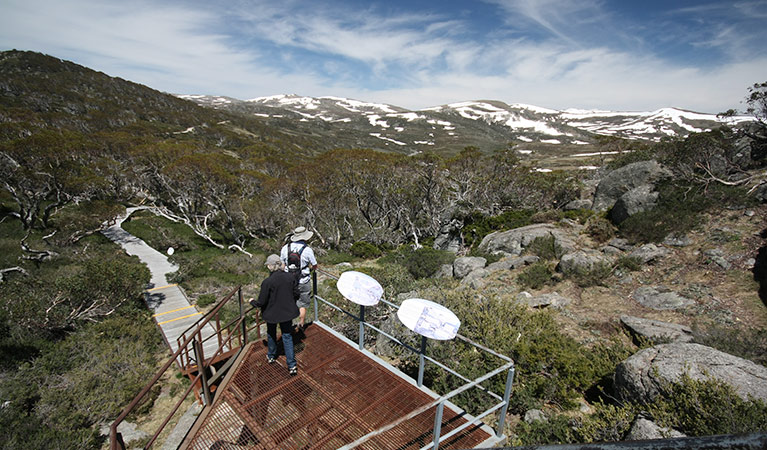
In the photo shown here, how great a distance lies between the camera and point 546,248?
14945 mm

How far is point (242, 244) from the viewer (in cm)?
2530

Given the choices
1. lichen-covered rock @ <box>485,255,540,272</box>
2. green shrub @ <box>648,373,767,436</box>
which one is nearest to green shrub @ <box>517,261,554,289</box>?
lichen-covered rock @ <box>485,255,540,272</box>

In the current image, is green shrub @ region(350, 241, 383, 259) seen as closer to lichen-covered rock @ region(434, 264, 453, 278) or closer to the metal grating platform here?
lichen-covered rock @ region(434, 264, 453, 278)

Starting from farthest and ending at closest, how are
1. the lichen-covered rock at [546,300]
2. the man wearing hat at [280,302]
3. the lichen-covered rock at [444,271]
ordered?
the lichen-covered rock at [444,271]
the lichen-covered rock at [546,300]
the man wearing hat at [280,302]

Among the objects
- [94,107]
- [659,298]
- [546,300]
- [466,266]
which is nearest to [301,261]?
[546,300]

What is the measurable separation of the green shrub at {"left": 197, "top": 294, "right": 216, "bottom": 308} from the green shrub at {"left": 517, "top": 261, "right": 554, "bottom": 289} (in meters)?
13.6

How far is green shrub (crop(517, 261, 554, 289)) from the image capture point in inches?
483

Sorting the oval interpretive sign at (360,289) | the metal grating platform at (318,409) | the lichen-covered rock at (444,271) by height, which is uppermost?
the oval interpretive sign at (360,289)

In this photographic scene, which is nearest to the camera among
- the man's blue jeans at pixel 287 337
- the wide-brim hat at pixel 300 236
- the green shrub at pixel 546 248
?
the man's blue jeans at pixel 287 337

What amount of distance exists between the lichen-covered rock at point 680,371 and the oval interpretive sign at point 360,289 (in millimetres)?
4314

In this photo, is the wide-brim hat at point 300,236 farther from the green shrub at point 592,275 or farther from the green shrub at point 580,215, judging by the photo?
the green shrub at point 580,215

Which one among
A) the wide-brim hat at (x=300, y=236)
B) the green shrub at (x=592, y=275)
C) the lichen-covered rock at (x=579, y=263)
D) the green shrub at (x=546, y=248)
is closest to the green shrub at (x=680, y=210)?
the lichen-covered rock at (x=579, y=263)

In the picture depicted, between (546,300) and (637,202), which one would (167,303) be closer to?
(546,300)

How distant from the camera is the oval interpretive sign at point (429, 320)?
15.0ft
